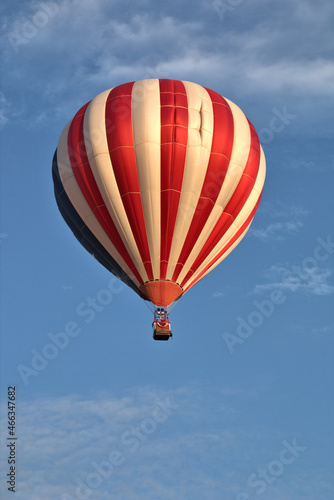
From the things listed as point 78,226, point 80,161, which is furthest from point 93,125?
point 78,226

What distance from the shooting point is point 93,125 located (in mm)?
37688

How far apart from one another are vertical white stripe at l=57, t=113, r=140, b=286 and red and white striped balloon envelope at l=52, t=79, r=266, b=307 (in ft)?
0.12

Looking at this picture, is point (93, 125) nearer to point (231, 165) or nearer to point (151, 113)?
point (151, 113)

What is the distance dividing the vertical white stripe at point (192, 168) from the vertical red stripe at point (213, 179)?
15cm

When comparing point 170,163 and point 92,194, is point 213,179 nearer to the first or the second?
point 170,163

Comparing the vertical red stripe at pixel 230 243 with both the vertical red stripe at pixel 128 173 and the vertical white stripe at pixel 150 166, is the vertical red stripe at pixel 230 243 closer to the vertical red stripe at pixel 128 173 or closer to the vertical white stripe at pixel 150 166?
the vertical white stripe at pixel 150 166

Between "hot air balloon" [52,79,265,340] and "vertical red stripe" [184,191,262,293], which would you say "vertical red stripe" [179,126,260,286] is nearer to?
"hot air balloon" [52,79,265,340]

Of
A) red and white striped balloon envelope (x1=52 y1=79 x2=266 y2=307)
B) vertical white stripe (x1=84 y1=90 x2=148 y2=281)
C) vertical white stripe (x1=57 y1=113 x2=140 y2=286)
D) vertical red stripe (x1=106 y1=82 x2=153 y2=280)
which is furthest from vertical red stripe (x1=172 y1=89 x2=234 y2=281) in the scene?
vertical white stripe (x1=57 y1=113 x2=140 y2=286)

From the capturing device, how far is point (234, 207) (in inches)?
1511

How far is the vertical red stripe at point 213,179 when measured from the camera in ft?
122

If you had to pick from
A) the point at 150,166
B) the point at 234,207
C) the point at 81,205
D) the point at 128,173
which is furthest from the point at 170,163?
the point at 81,205

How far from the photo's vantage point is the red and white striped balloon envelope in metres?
36.9

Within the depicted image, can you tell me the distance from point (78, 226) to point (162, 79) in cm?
609

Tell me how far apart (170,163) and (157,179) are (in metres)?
0.70
